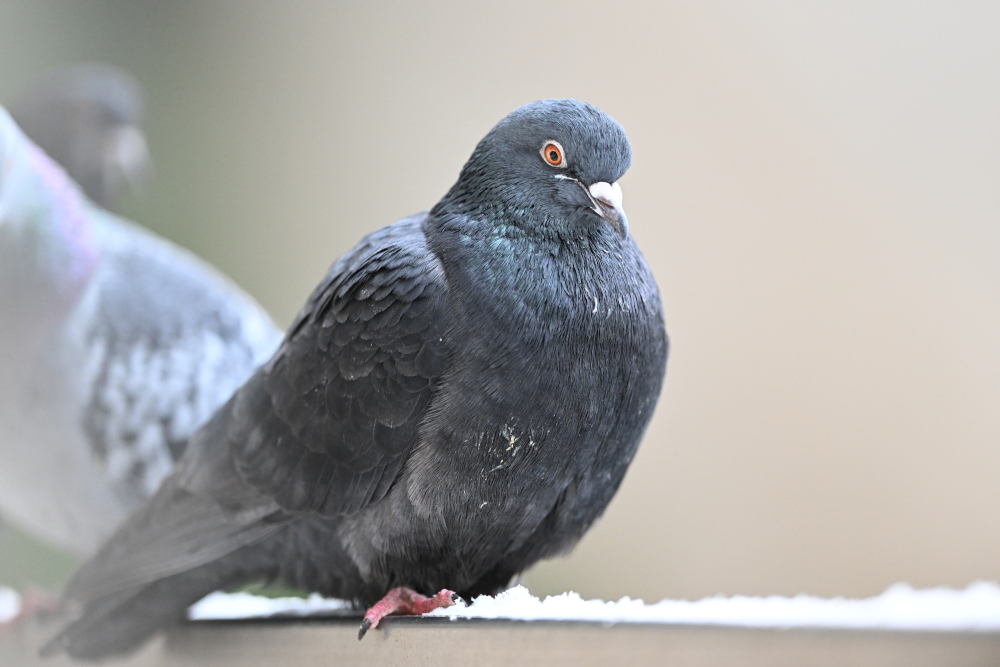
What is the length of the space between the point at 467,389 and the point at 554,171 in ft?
1.52

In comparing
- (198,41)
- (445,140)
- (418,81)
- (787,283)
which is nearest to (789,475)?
(787,283)

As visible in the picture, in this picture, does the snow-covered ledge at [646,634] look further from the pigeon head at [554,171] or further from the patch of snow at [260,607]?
the pigeon head at [554,171]

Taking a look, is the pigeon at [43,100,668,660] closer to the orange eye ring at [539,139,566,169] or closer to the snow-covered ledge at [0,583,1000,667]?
the orange eye ring at [539,139,566,169]

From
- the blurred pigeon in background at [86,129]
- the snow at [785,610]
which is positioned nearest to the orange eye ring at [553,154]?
the snow at [785,610]

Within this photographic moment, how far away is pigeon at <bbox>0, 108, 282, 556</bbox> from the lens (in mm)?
2598

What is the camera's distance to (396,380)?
5.25 feet

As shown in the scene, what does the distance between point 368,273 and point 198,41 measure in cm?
480

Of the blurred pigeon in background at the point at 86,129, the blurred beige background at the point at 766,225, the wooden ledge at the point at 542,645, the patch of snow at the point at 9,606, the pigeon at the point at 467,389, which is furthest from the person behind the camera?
the blurred pigeon in background at the point at 86,129

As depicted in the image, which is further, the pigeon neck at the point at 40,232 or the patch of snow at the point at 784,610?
the pigeon neck at the point at 40,232

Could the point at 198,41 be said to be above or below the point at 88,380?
above

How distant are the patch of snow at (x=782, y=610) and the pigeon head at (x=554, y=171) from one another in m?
0.69

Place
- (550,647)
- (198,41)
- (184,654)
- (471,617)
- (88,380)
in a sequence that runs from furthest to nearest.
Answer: (198,41) < (88,380) < (184,654) < (471,617) < (550,647)

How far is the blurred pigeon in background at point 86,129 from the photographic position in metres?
3.60

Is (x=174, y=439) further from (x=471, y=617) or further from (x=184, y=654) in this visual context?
(x=471, y=617)
